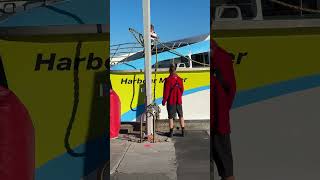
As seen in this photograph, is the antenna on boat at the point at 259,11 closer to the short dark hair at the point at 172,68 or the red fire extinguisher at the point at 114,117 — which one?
the short dark hair at the point at 172,68

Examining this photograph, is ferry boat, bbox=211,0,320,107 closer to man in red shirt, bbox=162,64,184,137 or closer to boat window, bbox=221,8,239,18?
boat window, bbox=221,8,239,18

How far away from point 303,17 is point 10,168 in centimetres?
138

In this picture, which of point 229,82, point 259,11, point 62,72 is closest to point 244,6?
point 259,11

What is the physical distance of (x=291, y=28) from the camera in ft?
A: 7.69

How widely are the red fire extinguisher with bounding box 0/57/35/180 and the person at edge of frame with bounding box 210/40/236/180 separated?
801 millimetres

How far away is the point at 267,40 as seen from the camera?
2.34 m

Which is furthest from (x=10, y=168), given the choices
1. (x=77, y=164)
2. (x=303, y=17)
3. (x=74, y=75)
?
(x=303, y=17)

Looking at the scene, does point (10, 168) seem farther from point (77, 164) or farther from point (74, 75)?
point (74, 75)

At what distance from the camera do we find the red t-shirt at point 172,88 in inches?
115

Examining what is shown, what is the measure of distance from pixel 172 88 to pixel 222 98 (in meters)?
0.80

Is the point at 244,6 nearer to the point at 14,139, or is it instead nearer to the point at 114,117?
the point at 114,117

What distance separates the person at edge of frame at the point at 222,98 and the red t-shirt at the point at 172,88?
494mm

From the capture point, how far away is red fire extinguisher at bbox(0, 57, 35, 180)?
91.7 inches

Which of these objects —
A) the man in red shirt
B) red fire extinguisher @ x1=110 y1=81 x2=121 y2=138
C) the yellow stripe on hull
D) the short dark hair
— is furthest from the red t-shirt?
the yellow stripe on hull
